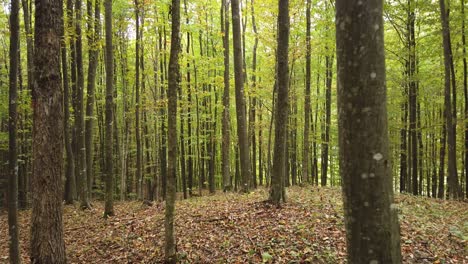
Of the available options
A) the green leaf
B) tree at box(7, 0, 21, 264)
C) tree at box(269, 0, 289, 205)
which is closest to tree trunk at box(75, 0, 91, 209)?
tree at box(7, 0, 21, 264)

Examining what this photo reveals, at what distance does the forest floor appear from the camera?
641 centimetres

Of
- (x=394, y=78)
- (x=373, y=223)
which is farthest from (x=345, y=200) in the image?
(x=394, y=78)

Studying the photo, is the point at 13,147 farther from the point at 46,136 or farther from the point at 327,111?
the point at 327,111

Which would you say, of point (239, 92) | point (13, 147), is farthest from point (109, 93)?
point (239, 92)

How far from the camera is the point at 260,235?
24.3 feet

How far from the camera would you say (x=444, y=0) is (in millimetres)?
13039

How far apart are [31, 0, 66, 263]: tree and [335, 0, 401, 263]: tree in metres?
5.53

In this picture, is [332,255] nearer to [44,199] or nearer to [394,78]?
[44,199]

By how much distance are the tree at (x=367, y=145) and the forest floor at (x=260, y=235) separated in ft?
13.2

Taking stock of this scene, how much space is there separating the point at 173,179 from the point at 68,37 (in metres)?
8.90

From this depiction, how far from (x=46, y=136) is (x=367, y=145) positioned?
226 inches

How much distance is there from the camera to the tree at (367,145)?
2258 mm

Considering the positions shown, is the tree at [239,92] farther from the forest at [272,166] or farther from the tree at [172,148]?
the tree at [172,148]

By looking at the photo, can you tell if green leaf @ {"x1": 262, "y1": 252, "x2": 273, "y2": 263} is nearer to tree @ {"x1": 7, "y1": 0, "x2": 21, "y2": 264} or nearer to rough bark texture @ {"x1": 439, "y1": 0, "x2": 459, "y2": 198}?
tree @ {"x1": 7, "y1": 0, "x2": 21, "y2": 264}
